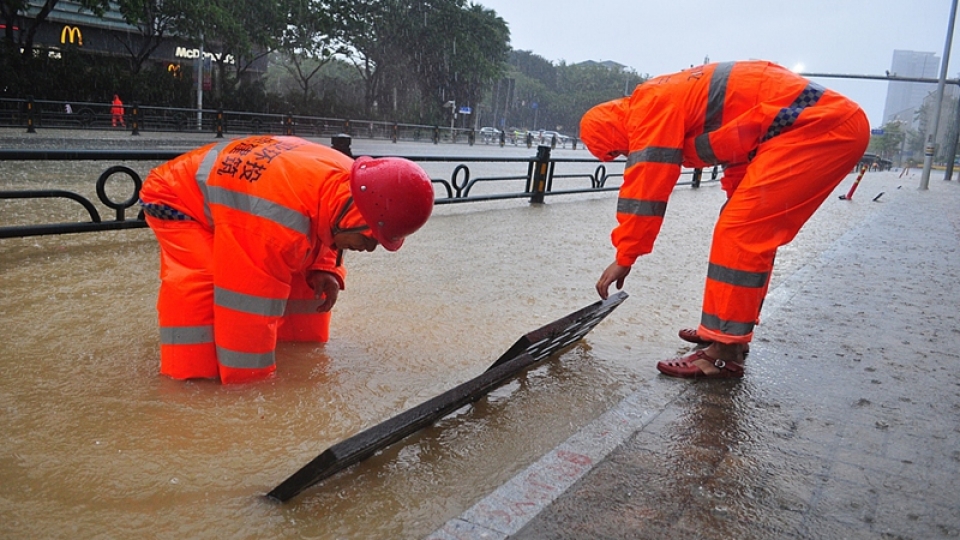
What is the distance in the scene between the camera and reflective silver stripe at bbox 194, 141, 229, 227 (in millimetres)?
2648

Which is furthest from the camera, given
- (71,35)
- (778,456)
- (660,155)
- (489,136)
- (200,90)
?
(489,136)

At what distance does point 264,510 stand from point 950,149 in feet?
130

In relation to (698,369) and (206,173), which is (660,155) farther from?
(206,173)

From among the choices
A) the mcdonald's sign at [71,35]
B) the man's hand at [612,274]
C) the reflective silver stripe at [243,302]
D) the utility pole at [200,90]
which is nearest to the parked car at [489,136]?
the utility pole at [200,90]

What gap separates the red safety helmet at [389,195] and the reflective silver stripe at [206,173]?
0.61m

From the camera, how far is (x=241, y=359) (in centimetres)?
268

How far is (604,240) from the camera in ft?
23.5

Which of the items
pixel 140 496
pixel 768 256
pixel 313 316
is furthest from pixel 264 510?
pixel 768 256

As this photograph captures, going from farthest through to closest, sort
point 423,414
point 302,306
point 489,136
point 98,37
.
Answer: point 489,136
point 98,37
point 302,306
point 423,414

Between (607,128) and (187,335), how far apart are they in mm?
1996

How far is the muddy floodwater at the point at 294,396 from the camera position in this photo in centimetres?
195

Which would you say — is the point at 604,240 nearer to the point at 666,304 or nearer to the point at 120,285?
the point at 666,304

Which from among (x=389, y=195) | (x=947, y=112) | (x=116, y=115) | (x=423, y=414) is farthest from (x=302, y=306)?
(x=947, y=112)

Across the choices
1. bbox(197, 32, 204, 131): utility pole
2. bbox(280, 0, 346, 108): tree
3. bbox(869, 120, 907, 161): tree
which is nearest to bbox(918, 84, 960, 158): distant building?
bbox(869, 120, 907, 161): tree
